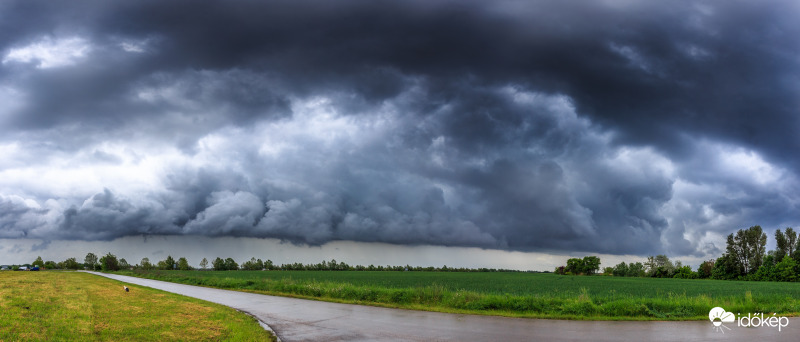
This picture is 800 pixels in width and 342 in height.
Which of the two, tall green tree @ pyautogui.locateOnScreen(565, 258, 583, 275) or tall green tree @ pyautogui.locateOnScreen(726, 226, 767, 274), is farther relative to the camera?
tall green tree @ pyautogui.locateOnScreen(565, 258, 583, 275)

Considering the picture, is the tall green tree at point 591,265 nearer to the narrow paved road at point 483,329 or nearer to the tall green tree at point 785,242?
the tall green tree at point 785,242

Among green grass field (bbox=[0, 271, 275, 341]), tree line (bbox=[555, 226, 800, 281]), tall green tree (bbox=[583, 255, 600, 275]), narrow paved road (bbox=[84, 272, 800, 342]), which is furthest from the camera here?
tall green tree (bbox=[583, 255, 600, 275])

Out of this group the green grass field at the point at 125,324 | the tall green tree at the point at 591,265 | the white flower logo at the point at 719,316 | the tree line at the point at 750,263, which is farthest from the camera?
the tall green tree at the point at 591,265

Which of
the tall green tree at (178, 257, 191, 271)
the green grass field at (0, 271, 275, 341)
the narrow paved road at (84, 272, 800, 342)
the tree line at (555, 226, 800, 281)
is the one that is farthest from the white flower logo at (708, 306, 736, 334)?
the tall green tree at (178, 257, 191, 271)

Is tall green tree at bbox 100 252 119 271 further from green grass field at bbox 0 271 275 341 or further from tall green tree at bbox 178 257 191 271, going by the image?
green grass field at bbox 0 271 275 341

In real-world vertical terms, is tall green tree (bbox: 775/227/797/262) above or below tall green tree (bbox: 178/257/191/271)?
above

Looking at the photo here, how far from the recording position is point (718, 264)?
386 ft

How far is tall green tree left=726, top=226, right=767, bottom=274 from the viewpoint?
11288 cm

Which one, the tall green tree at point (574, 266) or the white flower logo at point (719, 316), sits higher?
the white flower logo at point (719, 316)

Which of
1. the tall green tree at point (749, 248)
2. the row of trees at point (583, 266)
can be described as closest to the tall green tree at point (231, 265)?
the row of trees at point (583, 266)

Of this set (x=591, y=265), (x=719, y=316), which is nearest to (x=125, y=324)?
(x=719, y=316)

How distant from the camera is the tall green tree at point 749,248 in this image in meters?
113

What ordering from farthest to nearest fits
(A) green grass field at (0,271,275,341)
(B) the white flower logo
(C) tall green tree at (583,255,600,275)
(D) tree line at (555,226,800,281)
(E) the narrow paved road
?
1. (C) tall green tree at (583,255,600,275)
2. (D) tree line at (555,226,800,281)
3. (B) the white flower logo
4. (A) green grass field at (0,271,275,341)
5. (E) the narrow paved road

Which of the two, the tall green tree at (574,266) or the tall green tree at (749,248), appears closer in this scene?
the tall green tree at (749,248)
